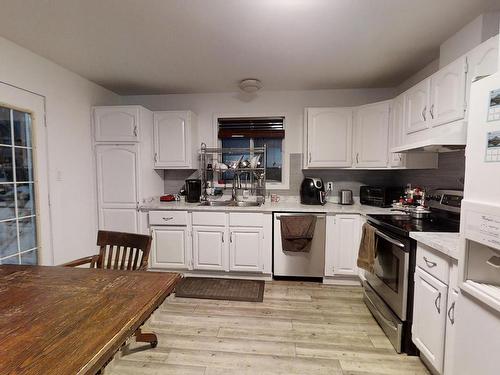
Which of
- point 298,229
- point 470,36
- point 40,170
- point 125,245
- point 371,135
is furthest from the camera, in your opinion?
point 371,135

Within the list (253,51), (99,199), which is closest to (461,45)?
(253,51)

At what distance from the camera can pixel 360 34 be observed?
6.38ft

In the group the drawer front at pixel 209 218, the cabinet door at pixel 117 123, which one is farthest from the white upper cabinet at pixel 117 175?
the drawer front at pixel 209 218

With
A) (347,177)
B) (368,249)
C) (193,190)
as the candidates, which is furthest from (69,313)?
(347,177)

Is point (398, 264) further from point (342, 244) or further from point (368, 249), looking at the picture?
point (342, 244)

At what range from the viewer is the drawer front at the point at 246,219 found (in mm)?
2869

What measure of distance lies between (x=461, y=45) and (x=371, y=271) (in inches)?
74.1

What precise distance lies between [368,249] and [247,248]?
4.20 ft

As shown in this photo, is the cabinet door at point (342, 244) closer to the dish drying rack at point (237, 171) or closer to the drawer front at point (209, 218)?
the dish drying rack at point (237, 171)

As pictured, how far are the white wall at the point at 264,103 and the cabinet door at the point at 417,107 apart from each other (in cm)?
91

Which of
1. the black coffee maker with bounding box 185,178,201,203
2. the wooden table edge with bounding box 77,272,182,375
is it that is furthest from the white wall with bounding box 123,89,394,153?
the wooden table edge with bounding box 77,272,182,375

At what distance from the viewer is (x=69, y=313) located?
3.12 ft

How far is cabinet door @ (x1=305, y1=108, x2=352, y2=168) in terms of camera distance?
9.84 feet

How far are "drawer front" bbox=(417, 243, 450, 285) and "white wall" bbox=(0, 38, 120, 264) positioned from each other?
10.3 ft
